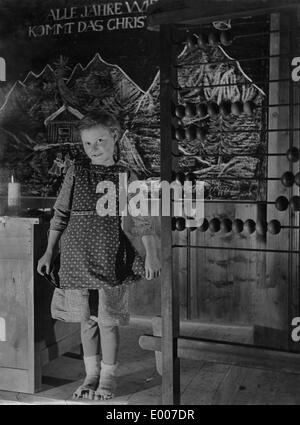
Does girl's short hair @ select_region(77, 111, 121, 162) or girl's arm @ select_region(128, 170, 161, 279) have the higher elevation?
girl's short hair @ select_region(77, 111, 121, 162)

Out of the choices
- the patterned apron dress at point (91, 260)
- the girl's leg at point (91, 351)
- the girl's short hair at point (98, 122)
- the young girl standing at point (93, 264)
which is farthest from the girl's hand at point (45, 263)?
the girl's short hair at point (98, 122)

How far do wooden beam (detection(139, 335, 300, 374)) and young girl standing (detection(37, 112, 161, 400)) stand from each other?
82cm

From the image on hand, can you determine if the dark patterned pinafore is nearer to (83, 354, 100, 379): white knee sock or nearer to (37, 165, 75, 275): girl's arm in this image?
(37, 165, 75, 275): girl's arm

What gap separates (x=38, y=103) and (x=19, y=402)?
2.33 metres

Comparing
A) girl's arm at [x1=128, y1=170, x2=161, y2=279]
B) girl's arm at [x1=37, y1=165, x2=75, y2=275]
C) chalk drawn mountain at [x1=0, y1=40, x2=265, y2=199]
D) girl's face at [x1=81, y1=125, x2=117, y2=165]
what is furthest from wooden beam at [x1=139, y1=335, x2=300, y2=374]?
chalk drawn mountain at [x1=0, y1=40, x2=265, y2=199]

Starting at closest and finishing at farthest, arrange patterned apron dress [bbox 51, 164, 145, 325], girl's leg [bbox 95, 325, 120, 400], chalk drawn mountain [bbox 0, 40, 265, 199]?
girl's leg [bbox 95, 325, 120, 400] < patterned apron dress [bbox 51, 164, 145, 325] < chalk drawn mountain [bbox 0, 40, 265, 199]

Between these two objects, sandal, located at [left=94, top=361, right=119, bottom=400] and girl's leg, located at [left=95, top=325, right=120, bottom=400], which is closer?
sandal, located at [left=94, top=361, right=119, bottom=400]

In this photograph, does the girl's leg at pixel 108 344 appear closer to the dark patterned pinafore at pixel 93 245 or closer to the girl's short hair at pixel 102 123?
the dark patterned pinafore at pixel 93 245

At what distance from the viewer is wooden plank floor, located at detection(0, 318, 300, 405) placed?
11.2 ft

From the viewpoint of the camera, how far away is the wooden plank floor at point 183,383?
11.2 feet

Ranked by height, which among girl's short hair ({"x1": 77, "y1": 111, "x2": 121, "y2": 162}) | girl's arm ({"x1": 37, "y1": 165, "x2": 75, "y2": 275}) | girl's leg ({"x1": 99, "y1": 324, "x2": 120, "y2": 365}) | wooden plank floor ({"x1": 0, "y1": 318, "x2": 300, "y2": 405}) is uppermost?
girl's short hair ({"x1": 77, "y1": 111, "x2": 121, "y2": 162})

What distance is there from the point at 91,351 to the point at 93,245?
2.37ft

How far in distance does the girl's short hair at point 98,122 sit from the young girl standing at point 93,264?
0.17m
